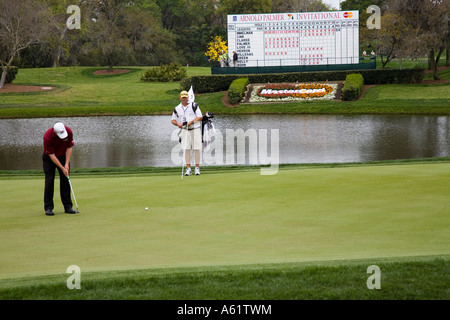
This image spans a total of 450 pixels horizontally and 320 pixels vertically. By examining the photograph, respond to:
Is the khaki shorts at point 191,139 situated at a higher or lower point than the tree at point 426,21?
lower

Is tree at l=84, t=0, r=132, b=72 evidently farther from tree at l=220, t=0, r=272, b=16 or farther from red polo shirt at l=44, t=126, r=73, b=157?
red polo shirt at l=44, t=126, r=73, b=157

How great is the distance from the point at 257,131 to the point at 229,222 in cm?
2119

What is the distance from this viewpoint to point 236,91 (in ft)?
136

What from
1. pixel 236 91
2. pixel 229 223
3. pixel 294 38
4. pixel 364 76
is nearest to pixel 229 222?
pixel 229 223

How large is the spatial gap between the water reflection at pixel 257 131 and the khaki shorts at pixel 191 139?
5.69 metres

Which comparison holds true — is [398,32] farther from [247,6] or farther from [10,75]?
[247,6]

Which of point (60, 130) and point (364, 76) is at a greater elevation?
point (364, 76)

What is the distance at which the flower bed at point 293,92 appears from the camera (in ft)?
137

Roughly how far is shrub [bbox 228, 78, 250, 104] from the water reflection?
374 centimetres

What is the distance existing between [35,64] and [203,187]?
71.3 meters

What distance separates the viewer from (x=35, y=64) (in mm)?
78875

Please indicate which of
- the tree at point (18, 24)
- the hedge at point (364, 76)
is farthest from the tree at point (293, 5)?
the hedge at point (364, 76)

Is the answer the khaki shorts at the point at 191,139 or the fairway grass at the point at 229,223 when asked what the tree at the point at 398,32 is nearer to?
the khaki shorts at the point at 191,139

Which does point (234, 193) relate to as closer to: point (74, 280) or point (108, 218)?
point (108, 218)
